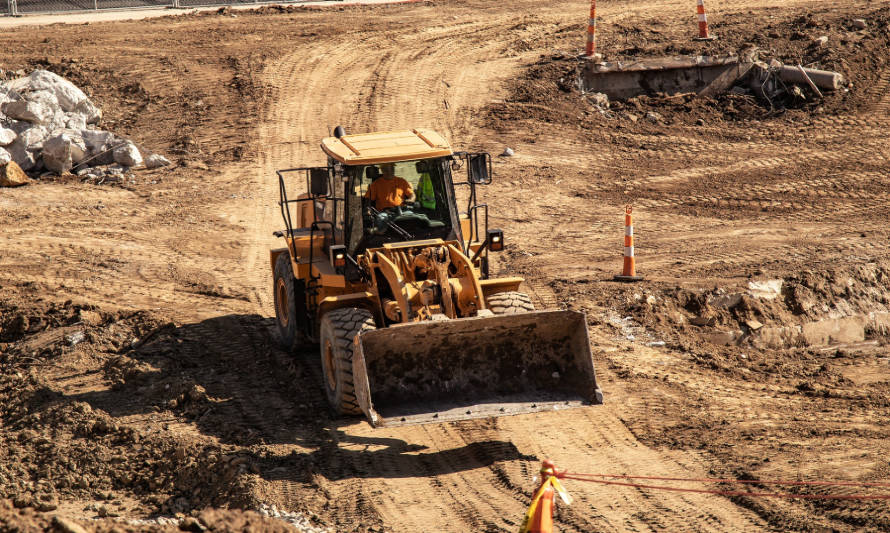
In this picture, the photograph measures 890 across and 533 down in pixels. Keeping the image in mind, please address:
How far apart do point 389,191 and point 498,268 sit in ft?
14.9

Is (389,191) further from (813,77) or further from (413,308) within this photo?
(813,77)

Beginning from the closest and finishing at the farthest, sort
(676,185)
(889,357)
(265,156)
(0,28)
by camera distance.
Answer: (889,357), (676,185), (265,156), (0,28)

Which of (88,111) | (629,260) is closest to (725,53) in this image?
(629,260)

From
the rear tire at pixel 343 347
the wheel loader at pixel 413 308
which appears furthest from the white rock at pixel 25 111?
the rear tire at pixel 343 347

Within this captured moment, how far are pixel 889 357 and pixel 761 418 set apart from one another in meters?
3.39

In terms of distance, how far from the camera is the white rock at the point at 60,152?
58.3 feet

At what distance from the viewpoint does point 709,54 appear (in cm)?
2128

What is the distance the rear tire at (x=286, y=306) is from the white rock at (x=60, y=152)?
25.8 ft

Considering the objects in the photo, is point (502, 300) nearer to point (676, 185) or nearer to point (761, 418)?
point (761, 418)

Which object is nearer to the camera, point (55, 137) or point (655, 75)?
point (55, 137)

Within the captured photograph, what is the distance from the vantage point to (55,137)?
17.9 metres

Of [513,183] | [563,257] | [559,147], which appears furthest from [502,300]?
[559,147]

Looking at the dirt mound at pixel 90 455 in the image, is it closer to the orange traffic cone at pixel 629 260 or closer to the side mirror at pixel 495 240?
the side mirror at pixel 495 240

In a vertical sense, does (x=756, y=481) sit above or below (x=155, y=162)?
below
